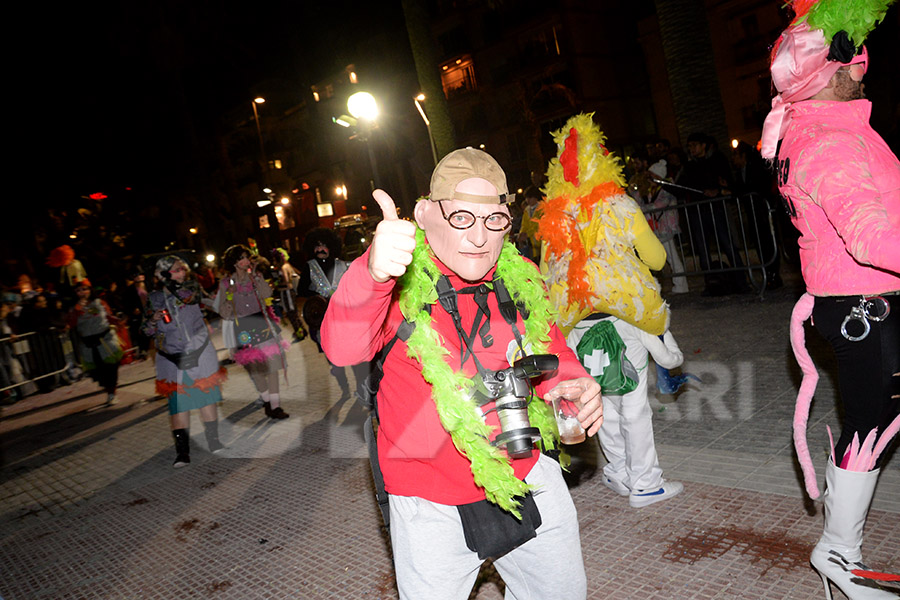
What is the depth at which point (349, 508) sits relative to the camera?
4609mm

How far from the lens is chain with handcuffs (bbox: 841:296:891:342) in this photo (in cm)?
221

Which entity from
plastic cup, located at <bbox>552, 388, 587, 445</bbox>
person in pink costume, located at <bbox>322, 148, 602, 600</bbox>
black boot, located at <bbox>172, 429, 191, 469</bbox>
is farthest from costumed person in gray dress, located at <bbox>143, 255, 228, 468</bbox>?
plastic cup, located at <bbox>552, 388, 587, 445</bbox>

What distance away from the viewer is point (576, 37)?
37.0 metres

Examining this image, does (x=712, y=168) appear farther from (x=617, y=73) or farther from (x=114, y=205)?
(x=617, y=73)

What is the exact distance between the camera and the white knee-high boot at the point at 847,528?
2.43 m

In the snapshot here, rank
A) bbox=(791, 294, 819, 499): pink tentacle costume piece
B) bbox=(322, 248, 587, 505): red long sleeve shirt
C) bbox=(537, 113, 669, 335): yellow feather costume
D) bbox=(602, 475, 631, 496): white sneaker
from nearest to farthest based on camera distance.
→ bbox=(322, 248, 587, 505): red long sleeve shirt, bbox=(791, 294, 819, 499): pink tentacle costume piece, bbox=(537, 113, 669, 335): yellow feather costume, bbox=(602, 475, 631, 496): white sneaker

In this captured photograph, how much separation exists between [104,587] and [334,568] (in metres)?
→ 1.72

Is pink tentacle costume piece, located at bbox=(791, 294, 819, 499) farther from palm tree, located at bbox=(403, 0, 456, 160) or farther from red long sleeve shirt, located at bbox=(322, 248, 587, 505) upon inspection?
palm tree, located at bbox=(403, 0, 456, 160)

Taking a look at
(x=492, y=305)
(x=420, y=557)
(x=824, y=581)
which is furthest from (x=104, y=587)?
(x=824, y=581)

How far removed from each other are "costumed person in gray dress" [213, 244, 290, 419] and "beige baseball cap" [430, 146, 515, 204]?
18.4 ft

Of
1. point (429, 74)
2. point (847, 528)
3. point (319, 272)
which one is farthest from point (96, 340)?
point (847, 528)

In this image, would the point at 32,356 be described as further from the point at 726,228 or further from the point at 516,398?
the point at 516,398

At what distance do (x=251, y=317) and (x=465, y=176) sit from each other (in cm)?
581

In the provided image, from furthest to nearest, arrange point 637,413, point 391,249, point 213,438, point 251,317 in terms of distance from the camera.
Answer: point 251,317 → point 213,438 → point 637,413 → point 391,249
